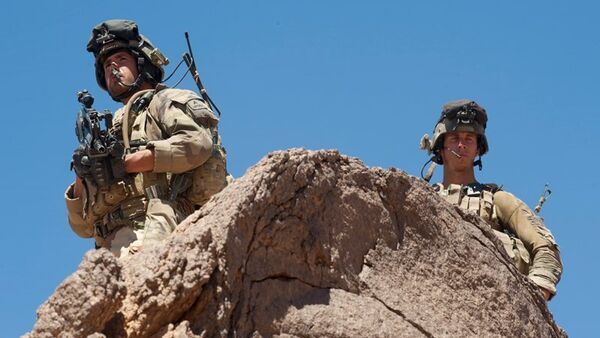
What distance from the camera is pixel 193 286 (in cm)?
648

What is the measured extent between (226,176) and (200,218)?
1719 mm

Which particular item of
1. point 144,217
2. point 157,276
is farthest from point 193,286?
point 144,217

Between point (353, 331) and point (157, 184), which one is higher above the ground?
point (157, 184)

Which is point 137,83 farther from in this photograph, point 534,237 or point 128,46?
point 534,237

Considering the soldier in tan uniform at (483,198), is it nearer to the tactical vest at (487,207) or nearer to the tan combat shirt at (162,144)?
the tactical vest at (487,207)

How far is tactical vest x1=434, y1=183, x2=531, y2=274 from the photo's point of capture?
32.1ft

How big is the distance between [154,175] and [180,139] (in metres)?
0.28

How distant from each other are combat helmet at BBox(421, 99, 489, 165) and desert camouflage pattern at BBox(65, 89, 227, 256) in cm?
254

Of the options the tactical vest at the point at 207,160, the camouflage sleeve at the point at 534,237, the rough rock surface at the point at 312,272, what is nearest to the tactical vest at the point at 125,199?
the tactical vest at the point at 207,160

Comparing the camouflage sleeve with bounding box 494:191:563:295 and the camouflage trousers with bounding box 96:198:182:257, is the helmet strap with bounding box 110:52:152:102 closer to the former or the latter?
the camouflage trousers with bounding box 96:198:182:257

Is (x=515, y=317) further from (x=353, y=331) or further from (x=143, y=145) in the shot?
(x=143, y=145)

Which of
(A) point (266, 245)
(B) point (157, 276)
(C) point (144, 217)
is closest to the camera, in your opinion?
(B) point (157, 276)

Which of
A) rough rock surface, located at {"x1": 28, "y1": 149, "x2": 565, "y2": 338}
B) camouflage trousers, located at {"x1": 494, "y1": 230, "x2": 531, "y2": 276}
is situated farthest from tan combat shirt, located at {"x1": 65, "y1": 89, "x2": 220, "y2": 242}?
camouflage trousers, located at {"x1": 494, "y1": 230, "x2": 531, "y2": 276}

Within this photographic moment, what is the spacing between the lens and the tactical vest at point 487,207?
32.1ft
